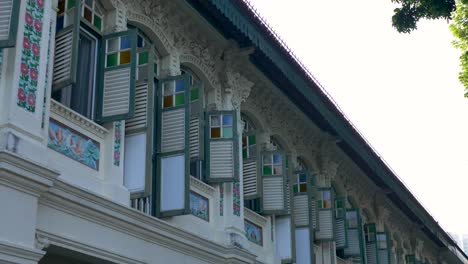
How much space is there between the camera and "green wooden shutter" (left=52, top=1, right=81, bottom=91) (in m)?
A: 8.36

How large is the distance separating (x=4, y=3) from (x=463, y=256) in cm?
2650

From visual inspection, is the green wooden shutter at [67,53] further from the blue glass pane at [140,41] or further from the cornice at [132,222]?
the blue glass pane at [140,41]

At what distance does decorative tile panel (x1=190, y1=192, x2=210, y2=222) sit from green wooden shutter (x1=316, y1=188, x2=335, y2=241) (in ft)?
15.2

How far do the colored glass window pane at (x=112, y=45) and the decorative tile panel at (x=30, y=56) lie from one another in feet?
4.32

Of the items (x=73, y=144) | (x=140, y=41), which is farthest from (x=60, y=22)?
(x=140, y=41)

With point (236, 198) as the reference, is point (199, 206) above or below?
below

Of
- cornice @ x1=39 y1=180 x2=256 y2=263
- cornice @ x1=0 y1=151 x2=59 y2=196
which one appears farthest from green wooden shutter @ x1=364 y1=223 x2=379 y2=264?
cornice @ x1=0 y1=151 x2=59 y2=196

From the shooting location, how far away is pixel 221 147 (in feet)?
37.7

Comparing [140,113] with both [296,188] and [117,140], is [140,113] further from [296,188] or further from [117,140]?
[296,188]

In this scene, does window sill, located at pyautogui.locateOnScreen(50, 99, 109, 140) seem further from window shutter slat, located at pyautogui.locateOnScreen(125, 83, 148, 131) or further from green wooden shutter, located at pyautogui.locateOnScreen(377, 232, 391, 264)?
green wooden shutter, located at pyautogui.locateOnScreen(377, 232, 391, 264)

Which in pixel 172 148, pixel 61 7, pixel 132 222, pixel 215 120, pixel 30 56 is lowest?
pixel 132 222

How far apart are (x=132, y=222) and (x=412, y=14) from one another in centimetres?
388

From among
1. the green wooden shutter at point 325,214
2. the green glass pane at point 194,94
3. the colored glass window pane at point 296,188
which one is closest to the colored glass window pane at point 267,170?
the colored glass window pane at point 296,188

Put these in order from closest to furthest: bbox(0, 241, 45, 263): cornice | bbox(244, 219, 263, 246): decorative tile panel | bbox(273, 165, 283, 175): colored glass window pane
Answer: bbox(0, 241, 45, 263): cornice → bbox(244, 219, 263, 246): decorative tile panel → bbox(273, 165, 283, 175): colored glass window pane
